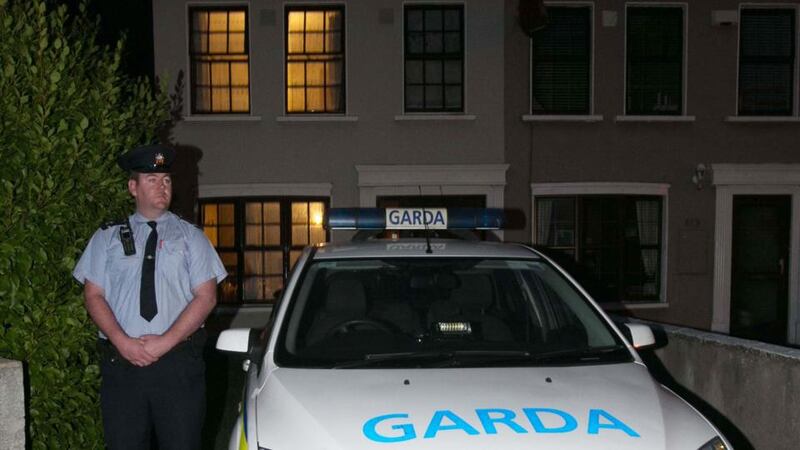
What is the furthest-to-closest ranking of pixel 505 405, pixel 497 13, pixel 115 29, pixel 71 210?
pixel 115 29 → pixel 497 13 → pixel 71 210 → pixel 505 405

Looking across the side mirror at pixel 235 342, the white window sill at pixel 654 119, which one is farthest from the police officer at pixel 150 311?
the white window sill at pixel 654 119

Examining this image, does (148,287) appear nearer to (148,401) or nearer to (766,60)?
(148,401)

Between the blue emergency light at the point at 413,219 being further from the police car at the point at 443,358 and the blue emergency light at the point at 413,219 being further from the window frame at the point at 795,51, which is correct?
the window frame at the point at 795,51

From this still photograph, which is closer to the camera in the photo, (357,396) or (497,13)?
(357,396)

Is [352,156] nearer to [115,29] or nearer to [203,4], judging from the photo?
[203,4]

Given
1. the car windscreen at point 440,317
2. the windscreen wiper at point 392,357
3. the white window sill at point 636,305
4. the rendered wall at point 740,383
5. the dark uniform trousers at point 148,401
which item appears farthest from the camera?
the white window sill at point 636,305

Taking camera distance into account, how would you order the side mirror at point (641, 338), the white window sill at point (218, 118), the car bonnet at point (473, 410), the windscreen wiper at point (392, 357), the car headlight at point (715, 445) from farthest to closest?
the white window sill at point (218, 118) → the side mirror at point (641, 338) → the windscreen wiper at point (392, 357) → the car headlight at point (715, 445) → the car bonnet at point (473, 410)

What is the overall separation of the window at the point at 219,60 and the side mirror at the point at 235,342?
8.78 metres

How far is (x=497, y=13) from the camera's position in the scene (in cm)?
1205

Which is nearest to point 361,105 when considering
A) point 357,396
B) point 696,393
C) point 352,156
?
point 352,156

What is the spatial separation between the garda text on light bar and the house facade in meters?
7.37

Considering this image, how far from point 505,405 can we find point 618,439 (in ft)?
1.41

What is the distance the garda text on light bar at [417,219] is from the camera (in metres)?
4.49

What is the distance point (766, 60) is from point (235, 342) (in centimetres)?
1131
